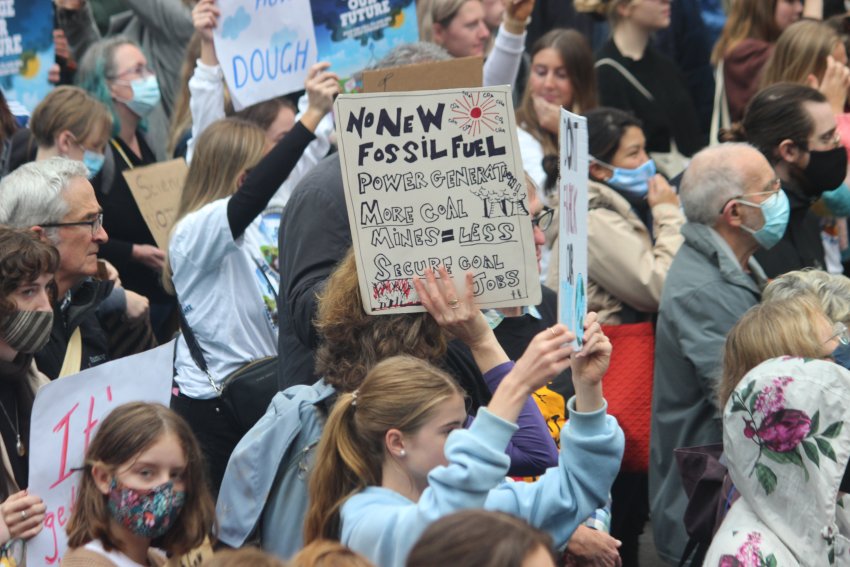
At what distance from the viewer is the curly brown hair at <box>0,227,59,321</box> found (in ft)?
14.2

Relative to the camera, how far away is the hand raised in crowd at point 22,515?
3.99 m

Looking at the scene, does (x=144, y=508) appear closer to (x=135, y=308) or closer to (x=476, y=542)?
(x=476, y=542)

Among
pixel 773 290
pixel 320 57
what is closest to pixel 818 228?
pixel 773 290

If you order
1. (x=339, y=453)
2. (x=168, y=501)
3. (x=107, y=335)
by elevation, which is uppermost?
(x=339, y=453)

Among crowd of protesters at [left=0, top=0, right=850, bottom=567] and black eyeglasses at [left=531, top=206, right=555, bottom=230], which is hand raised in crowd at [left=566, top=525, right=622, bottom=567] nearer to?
crowd of protesters at [left=0, top=0, right=850, bottom=567]

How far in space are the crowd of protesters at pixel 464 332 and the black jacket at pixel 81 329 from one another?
0.01 metres

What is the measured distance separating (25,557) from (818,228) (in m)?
4.23

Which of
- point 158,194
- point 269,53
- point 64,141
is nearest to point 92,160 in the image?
point 64,141

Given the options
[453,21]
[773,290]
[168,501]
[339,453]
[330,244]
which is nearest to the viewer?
[339,453]

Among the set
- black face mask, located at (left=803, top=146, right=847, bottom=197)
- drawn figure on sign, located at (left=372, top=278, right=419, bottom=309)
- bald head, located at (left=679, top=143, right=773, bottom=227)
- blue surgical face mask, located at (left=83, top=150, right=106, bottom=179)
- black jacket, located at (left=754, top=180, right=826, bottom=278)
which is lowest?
black jacket, located at (left=754, top=180, right=826, bottom=278)

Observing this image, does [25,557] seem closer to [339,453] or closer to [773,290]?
[339,453]

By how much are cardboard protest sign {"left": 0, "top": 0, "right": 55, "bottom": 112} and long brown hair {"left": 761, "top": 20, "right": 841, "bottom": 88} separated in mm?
4033

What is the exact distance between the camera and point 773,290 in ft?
17.0

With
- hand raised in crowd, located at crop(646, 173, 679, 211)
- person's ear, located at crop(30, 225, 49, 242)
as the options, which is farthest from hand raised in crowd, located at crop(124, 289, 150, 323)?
hand raised in crowd, located at crop(646, 173, 679, 211)
